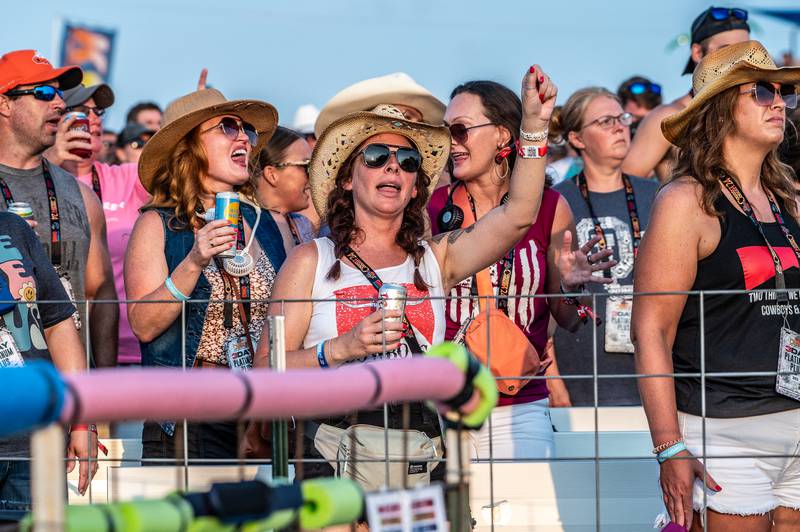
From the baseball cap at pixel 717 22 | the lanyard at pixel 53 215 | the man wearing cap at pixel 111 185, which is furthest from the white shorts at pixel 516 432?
the baseball cap at pixel 717 22

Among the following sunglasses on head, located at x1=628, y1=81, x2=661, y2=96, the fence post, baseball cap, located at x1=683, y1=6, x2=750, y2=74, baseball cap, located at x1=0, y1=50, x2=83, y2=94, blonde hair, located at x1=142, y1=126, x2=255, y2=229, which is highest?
baseball cap, located at x1=683, y1=6, x2=750, y2=74

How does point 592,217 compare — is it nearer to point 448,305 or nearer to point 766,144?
point 448,305

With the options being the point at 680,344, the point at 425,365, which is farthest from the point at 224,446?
the point at 425,365

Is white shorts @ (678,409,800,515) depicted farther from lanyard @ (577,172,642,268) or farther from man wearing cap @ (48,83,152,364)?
man wearing cap @ (48,83,152,364)

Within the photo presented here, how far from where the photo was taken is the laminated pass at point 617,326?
18.5 ft

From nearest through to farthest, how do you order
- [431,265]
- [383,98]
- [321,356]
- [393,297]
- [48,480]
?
1. [48,480]
2. [393,297]
3. [321,356]
4. [431,265]
5. [383,98]

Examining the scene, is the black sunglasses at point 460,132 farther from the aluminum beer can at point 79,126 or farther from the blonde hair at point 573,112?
the aluminum beer can at point 79,126

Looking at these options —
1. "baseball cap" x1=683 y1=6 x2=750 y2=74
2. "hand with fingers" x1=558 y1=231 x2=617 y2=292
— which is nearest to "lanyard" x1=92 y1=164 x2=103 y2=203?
"hand with fingers" x1=558 y1=231 x2=617 y2=292

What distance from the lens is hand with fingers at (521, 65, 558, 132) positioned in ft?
11.8

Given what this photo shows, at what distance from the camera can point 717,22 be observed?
6.29 metres

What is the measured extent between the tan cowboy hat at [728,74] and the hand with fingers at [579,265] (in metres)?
0.46

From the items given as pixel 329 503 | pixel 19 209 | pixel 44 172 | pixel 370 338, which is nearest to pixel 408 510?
pixel 329 503

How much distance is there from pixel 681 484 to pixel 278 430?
1.31 metres

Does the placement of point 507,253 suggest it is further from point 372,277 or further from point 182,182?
point 182,182
